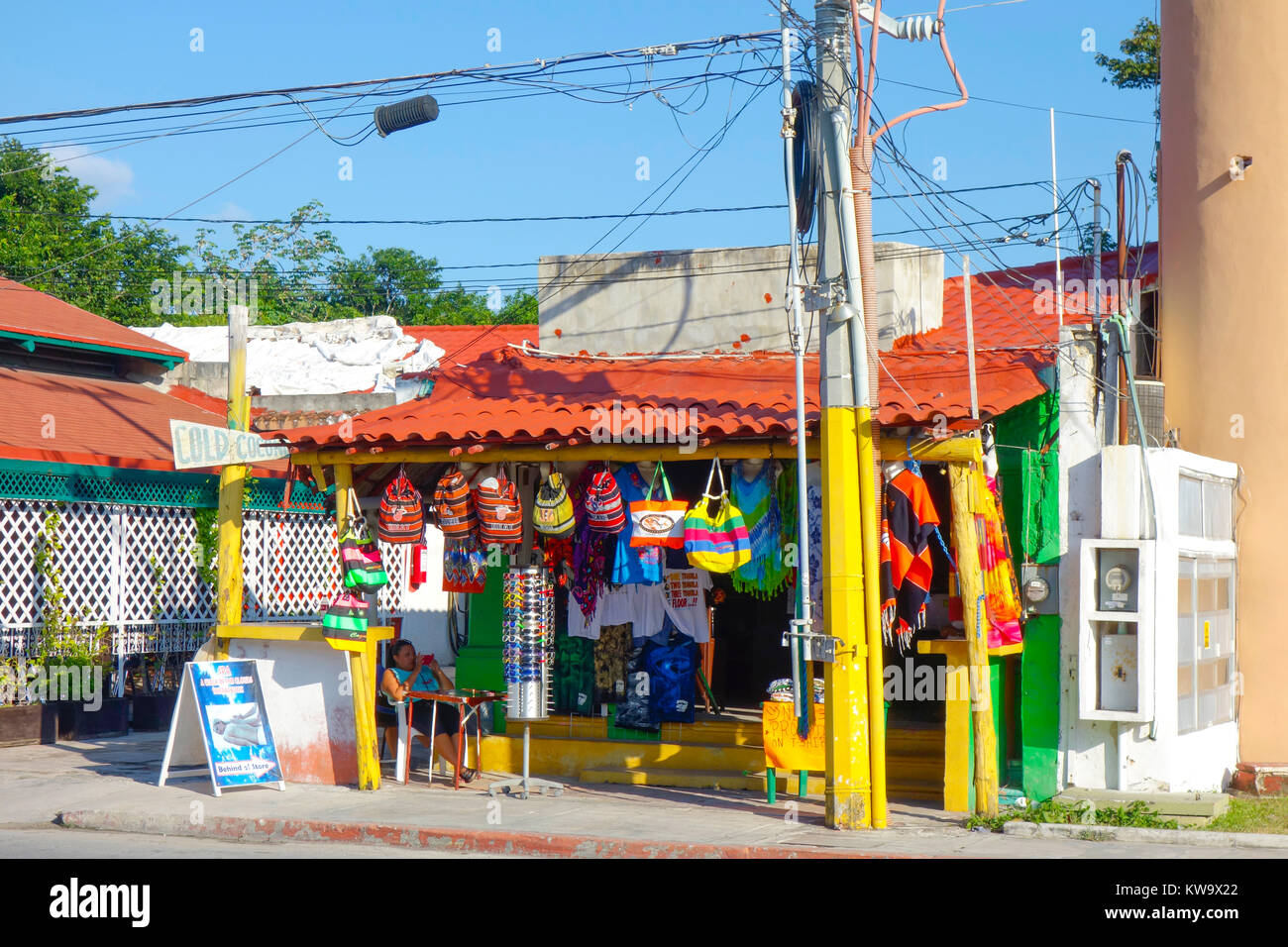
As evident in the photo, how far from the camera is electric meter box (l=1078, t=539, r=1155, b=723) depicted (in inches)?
424

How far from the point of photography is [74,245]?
3850 cm

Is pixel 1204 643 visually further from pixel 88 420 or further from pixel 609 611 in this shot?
pixel 88 420

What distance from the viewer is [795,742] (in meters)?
11.1

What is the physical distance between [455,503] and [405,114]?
367 cm

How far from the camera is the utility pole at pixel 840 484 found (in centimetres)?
1010

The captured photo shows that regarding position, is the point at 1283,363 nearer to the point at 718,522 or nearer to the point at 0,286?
the point at 718,522

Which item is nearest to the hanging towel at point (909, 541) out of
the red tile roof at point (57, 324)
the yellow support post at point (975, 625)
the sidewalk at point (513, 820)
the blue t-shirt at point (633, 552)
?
the yellow support post at point (975, 625)

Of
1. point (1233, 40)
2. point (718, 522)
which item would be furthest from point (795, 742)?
point (1233, 40)

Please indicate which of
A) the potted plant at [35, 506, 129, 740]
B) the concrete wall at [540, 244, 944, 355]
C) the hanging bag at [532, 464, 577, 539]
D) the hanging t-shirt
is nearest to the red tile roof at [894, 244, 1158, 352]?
the concrete wall at [540, 244, 944, 355]

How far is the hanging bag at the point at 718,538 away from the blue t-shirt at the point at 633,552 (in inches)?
22.1

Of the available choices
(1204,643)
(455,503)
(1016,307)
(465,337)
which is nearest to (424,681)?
(455,503)

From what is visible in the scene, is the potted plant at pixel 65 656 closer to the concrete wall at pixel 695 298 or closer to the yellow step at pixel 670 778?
the concrete wall at pixel 695 298

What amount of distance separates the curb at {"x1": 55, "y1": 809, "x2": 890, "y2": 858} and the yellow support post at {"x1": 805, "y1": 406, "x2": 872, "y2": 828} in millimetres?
927
